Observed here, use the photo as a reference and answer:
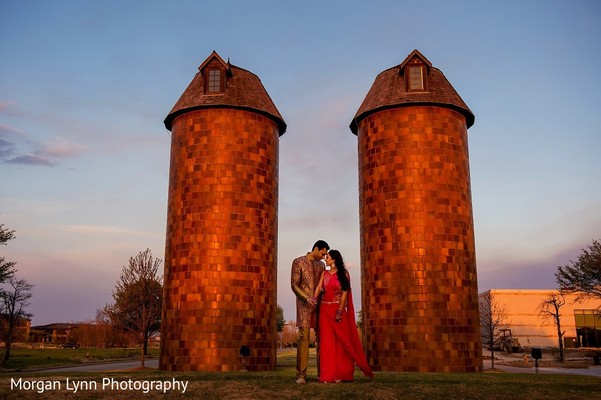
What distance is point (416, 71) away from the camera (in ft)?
92.6

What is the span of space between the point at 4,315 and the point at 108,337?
29994 millimetres

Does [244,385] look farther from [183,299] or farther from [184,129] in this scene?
[184,129]

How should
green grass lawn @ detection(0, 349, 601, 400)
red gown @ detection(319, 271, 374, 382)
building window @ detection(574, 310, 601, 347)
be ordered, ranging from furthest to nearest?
Result: building window @ detection(574, 310, 601, 347), red gown @ detection(319, 271, 374, 382), green grass lawn @ detection(0, 349, 601, 400)

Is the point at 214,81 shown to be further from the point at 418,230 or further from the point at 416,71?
the point at 418,230

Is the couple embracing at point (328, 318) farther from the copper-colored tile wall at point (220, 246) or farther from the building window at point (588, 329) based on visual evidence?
the building window at point (588, 329)

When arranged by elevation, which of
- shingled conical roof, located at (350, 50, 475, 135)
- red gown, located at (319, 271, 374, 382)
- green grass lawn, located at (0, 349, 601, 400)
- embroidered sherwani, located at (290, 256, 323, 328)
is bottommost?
green grass lawn, located at (0, 349, 601, 400)

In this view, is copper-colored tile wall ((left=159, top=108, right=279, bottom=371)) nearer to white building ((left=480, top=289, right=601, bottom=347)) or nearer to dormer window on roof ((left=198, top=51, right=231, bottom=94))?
dormer window on roof ((left=198, top=51, right=231, bottom=94))

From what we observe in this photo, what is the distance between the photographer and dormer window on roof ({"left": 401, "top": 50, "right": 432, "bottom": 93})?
27.8 meters

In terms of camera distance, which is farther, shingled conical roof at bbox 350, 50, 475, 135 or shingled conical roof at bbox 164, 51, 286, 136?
shingled conical roof at bbox 164, 51, 286, 136

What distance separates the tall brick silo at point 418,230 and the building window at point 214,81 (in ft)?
25.0

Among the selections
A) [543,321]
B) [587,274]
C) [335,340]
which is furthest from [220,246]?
[543,321]

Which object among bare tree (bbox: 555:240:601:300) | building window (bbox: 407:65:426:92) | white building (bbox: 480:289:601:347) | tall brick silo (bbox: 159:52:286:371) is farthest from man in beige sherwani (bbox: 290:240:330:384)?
white building (bbox: 480:289:601:347)

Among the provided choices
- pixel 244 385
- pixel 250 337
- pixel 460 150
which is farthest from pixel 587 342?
pixel 244 385

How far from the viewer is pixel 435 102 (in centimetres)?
2692
